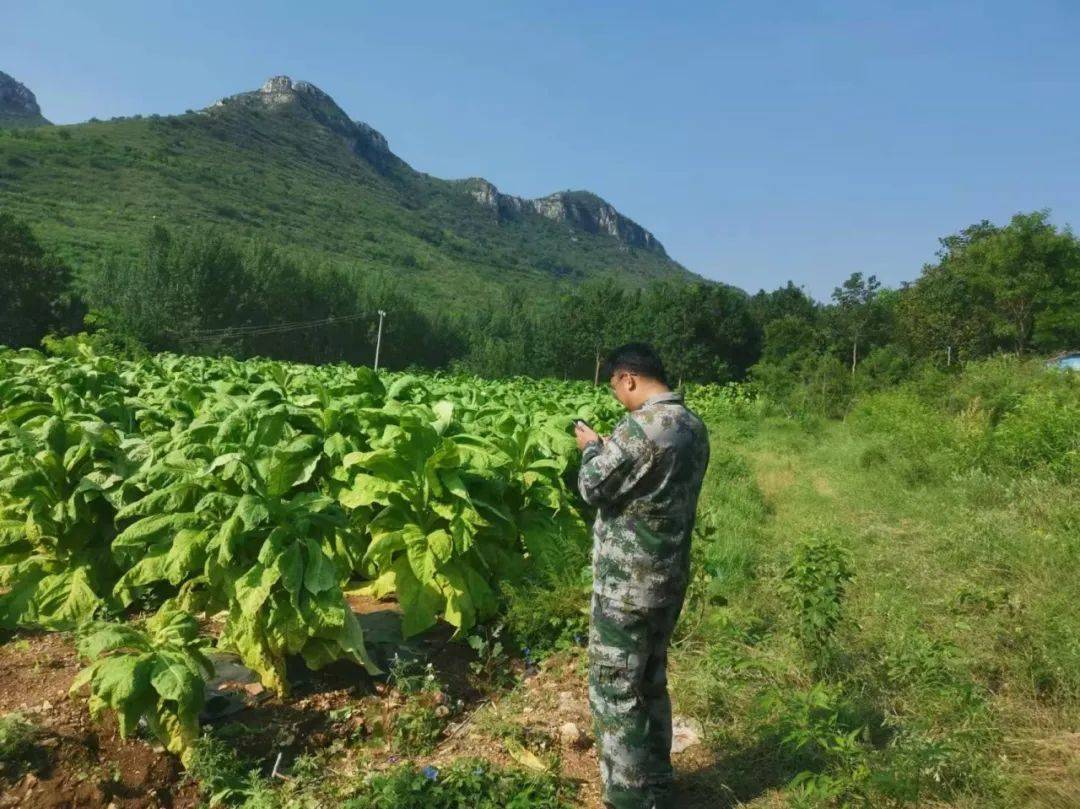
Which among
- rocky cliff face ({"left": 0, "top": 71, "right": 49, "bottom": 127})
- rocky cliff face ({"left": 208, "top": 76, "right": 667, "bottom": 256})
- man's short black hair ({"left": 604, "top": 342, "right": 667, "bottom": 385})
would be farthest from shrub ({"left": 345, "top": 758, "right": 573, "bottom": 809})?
rocky cliff face ({"left": 0, "top": 71, "right": 49, "bottom": 127})

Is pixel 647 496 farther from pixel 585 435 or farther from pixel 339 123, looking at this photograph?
pixel 339 123

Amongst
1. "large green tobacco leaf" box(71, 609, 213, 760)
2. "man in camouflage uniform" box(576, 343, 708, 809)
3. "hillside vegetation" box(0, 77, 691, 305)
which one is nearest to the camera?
"large green tobacco leaf" box(71, 609, 213, 760)

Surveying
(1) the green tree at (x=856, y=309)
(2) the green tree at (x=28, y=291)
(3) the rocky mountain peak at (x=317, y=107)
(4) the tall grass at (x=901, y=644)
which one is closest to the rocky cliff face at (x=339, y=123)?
(3) the rocky mountain peak at (x=317, y=107)

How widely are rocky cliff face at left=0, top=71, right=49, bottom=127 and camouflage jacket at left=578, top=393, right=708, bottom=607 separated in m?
166

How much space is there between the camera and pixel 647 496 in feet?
10.3

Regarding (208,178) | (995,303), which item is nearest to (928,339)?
(995,303)

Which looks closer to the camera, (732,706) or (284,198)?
(732,706)

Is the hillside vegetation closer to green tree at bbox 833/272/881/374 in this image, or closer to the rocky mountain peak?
the rocky mountain peak

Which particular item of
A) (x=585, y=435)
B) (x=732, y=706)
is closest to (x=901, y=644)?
(x=732, y=706)

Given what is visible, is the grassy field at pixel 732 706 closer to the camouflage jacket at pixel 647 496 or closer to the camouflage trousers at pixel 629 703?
the camouflage trousers at pixel 629 703

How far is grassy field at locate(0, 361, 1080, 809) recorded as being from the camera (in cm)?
318

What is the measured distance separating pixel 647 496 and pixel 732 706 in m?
1.61

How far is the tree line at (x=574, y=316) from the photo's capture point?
105ft

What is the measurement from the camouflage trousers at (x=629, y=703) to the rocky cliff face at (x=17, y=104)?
166 metres
